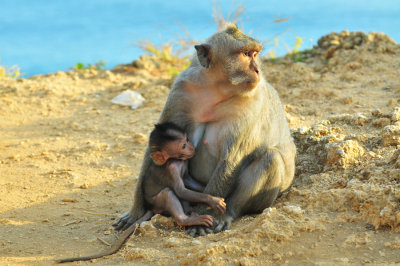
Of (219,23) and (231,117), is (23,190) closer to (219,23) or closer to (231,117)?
(231,117)

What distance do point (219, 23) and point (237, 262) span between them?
30.6 feet

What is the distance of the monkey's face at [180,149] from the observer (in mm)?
5492

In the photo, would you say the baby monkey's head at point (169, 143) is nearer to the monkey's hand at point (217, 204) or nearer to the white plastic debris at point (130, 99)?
the monkey's hand at point (217, 204)

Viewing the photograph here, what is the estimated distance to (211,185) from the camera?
215 inches

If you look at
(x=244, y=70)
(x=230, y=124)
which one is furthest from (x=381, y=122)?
(x=244, y=70)

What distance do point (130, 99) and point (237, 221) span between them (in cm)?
636

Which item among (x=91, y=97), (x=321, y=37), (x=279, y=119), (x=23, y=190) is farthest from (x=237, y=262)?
(x=321, y=37)

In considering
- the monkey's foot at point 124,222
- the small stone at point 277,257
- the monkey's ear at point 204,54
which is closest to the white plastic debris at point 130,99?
the monkey's foot at point 124,222

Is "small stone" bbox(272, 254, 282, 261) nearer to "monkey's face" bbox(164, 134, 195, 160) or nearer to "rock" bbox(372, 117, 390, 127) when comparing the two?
"monkey's face" bbox(164, 134, 195, 160)

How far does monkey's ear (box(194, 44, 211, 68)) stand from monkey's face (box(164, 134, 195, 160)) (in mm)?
815

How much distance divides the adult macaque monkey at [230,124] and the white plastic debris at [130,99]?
5.61m

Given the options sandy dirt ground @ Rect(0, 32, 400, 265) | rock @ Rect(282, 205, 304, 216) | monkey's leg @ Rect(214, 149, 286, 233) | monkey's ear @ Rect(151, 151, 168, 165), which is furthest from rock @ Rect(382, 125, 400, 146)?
monkey's ear @ Rect(151, 151, 168, 165)

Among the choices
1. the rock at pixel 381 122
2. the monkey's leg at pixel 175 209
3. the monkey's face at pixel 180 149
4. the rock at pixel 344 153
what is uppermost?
the rock at pixel 381 122

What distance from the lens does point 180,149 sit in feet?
18.1
